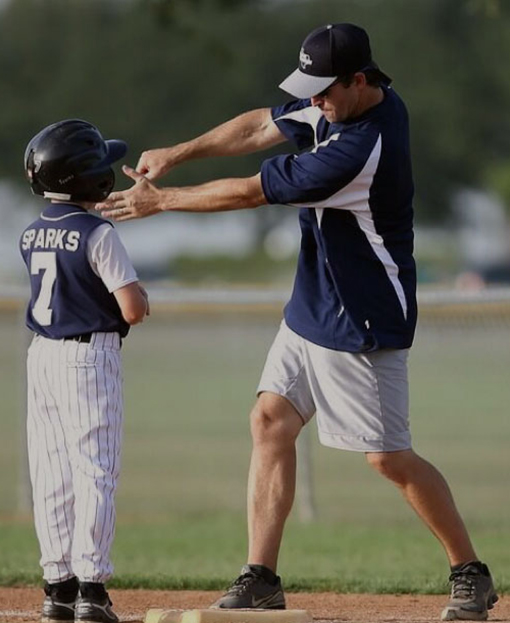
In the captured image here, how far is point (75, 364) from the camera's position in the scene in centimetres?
606

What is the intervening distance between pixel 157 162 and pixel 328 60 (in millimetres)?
932

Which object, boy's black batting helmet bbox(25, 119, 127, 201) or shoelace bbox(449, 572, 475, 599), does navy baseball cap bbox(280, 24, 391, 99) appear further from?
shoelace bbox(449, 572, 475, 599)

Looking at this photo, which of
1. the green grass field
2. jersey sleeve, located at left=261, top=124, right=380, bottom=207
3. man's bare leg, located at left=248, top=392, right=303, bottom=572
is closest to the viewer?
jersey sleeve, located at left=261, top=124, right=380, bottom=207

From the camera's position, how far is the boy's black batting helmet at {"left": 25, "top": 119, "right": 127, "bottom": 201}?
242 inches

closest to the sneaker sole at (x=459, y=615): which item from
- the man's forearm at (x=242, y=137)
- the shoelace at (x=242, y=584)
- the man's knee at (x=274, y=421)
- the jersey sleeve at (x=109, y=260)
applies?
the shoelace at (x=242, y=584)

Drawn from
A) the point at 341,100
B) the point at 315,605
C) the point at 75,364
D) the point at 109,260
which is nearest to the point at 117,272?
the point at 109,260

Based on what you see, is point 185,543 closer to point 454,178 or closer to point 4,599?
point 4,599

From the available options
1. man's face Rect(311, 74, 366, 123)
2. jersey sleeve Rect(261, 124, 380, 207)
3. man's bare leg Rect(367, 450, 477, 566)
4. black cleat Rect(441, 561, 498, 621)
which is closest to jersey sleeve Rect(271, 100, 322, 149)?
man's face Rect(311, 74, 366, 123)

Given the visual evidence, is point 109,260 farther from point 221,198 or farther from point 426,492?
point 426,492

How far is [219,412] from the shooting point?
19109mm

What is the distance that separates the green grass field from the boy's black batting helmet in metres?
2.55

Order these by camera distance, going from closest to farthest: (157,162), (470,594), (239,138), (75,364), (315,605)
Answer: (75,364) → (470,594) → (157,162) → (239,138) → (315,605)

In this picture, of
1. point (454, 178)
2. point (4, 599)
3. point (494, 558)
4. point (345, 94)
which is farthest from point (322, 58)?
point (454, 178)

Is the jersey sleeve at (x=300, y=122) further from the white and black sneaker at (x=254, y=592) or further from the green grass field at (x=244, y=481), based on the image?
the green grass field at (x=244, y=481)
